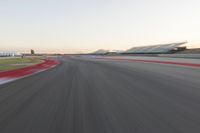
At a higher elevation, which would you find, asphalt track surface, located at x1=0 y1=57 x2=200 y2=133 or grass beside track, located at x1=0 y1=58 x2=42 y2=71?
asphalt track surface, located at x1=0 y1=57 x2=200 y2=133

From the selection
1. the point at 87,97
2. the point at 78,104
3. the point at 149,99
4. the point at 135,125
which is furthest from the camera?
the point at 87,97

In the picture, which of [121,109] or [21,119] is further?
[121,109]

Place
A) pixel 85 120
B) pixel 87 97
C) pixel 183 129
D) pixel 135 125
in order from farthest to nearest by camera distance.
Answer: pixel 87 97
pixel 85 120
pixel 135 125
pixel 183 129

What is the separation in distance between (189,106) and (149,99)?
1222 mm

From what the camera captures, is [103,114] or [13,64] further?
[13,64]

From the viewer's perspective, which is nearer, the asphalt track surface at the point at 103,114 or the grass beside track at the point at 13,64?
the asphalt track surface at the point at 103,114

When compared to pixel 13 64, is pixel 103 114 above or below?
above

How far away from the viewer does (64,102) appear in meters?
6.35

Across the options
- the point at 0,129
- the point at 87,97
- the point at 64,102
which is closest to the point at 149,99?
the point at 87,97

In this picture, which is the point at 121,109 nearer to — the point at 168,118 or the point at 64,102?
the point at 168,118

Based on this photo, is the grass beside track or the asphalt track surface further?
the grass beside track

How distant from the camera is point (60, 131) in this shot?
3996mm

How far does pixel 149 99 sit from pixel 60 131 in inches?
129

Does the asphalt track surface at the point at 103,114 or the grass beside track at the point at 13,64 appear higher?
the asphalt track surface at the point at 103,114
